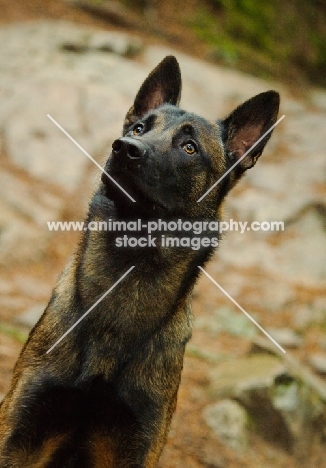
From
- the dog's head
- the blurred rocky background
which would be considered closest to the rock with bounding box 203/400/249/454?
the blurred rocky background

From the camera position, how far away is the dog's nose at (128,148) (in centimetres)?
321

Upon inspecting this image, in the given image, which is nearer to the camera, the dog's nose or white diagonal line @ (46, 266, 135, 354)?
the dog's nose

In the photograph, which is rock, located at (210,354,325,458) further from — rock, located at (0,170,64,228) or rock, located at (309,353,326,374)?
rock, located at (0,170,64,228)

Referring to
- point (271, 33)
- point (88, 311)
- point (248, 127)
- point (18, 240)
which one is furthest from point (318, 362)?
point (271, 33)

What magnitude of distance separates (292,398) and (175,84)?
10.5 feet

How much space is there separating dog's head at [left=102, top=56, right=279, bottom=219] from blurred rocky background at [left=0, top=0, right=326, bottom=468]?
518 mm

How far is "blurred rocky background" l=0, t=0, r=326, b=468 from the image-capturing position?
580cm

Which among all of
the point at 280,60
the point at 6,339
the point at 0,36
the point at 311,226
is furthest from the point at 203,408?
the point at 280,60

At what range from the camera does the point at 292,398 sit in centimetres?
577

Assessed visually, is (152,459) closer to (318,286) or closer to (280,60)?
(318,286)

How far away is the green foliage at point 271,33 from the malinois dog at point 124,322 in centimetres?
1247

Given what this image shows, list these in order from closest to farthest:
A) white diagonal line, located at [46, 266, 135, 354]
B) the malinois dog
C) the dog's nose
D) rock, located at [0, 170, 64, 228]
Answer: the dog's nose, the malinois dog, white diagonal line, located at [46, 266, 135, 354], rock, located at [0, 170, 64, 228]

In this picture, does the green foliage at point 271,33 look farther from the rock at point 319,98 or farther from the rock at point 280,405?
the rock at point 280,405

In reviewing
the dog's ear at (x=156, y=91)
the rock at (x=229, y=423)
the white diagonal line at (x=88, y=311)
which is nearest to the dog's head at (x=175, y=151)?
the dog's ear at (x=156, y=91)
